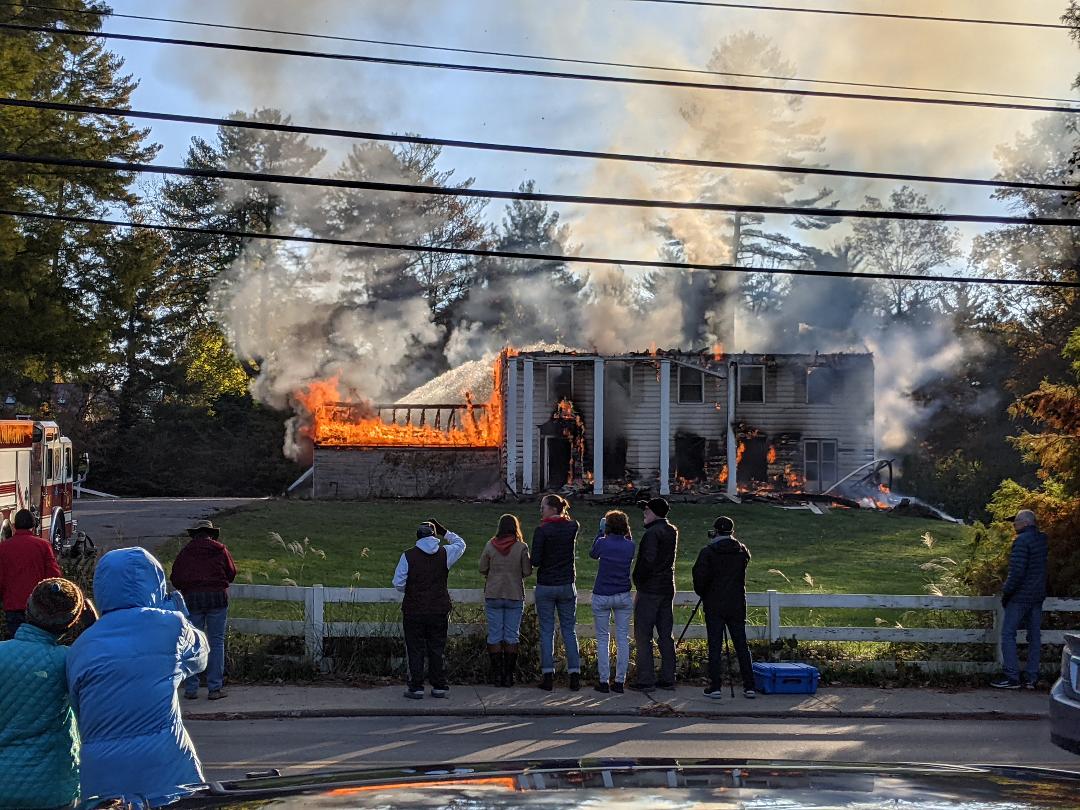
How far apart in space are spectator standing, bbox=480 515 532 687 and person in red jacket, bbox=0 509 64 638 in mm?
4370

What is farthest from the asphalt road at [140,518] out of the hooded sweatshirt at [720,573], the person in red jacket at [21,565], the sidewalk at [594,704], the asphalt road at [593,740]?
the hooded sweatshirt at [720,573]

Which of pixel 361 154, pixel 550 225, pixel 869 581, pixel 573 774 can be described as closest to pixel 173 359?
pixel 361 154

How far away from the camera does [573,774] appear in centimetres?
366

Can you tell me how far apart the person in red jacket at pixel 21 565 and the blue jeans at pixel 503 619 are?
14.5 feet

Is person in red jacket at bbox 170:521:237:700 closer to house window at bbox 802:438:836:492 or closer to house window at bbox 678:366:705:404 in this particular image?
house window at bbox 678:366:705:404

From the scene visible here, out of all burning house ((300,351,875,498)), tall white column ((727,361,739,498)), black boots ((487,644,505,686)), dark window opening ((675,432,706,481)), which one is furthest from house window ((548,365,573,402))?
black boots ((487,644,505,686))

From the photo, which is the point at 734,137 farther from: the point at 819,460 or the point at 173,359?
the point at 173,359

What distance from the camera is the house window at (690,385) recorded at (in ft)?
133

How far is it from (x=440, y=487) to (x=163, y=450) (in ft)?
53.7

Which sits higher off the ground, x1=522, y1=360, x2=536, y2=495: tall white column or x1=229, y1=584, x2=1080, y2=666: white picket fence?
x1=522, y1=360, x2=536, y2=495: tall white column

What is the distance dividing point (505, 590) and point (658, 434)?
29027 millimetres

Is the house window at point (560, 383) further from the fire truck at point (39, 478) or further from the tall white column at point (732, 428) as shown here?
the fire truck at point (39, 478)

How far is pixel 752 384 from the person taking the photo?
4059cm

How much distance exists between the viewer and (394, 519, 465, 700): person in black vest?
37.8ft
